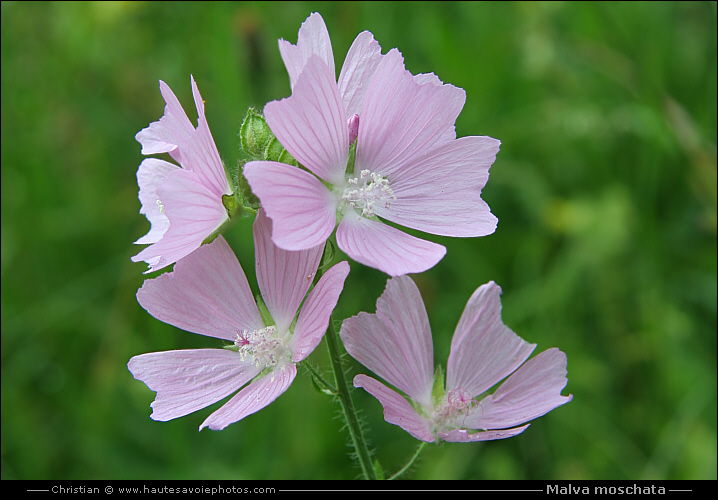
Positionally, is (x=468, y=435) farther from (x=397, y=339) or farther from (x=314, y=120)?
(x=314, y=120)

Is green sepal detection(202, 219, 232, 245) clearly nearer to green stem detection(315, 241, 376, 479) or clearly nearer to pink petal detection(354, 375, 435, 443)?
green stem detection(315, 241, 376, 479)

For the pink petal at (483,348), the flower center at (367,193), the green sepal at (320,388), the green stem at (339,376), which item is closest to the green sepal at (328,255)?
the green stem at (339,376)

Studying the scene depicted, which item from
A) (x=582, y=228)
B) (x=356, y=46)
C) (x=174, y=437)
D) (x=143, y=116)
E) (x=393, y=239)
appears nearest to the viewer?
(x=393, y=239)

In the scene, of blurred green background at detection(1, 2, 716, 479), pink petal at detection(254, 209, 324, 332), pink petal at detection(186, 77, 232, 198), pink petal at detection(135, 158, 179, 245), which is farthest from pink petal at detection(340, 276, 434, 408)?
blurred green background at detection(1, 2, 716, 479)

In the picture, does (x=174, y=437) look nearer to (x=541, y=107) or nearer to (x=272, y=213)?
(x=272, y=213)

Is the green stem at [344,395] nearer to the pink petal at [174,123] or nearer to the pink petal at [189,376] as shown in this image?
the pink petal at [189,376]
